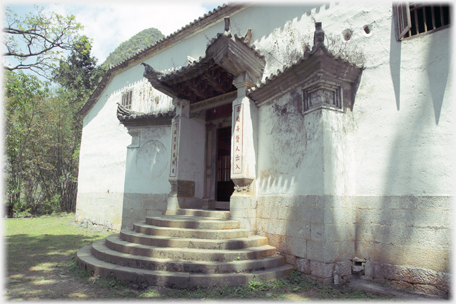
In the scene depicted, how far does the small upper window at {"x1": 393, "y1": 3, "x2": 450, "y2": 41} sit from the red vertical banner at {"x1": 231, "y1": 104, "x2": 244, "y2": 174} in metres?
3.22

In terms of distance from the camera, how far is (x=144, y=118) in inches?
382

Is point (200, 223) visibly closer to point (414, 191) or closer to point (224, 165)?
point (224, 165)

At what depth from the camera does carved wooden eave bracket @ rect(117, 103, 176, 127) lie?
30.7ft

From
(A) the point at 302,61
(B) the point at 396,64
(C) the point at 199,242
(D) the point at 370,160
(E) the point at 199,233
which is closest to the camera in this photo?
(B) the point at 396,64

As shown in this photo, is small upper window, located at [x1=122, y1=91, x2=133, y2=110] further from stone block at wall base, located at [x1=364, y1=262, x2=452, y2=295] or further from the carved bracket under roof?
stone block at wall base, located at [x1=364, y1=262, x2=452, y2=295]

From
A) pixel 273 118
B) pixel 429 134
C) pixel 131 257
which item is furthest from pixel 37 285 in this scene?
pixel 429 134

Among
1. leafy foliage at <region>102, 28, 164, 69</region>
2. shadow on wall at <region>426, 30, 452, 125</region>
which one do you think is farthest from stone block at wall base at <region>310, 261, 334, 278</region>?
leafy foliage at <region>102, 28, 164, 69</region>

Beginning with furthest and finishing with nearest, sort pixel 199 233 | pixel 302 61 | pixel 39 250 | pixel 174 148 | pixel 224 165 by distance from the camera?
1. pixel 224 165
2. pixel 174 148
3. pixel 39 250
4. pixel 199 233
5. pixel 302 61

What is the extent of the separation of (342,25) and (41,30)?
8296mm

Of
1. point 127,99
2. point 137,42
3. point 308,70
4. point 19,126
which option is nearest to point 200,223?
point 308,70

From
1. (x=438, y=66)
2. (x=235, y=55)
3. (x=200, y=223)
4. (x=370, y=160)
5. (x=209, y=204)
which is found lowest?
(x=200, y=223)

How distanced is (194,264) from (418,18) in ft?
17.7

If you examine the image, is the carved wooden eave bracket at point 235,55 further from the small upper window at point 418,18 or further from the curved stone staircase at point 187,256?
the curved stone staircase at point 187,256

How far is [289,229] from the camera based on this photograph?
5.38 m
